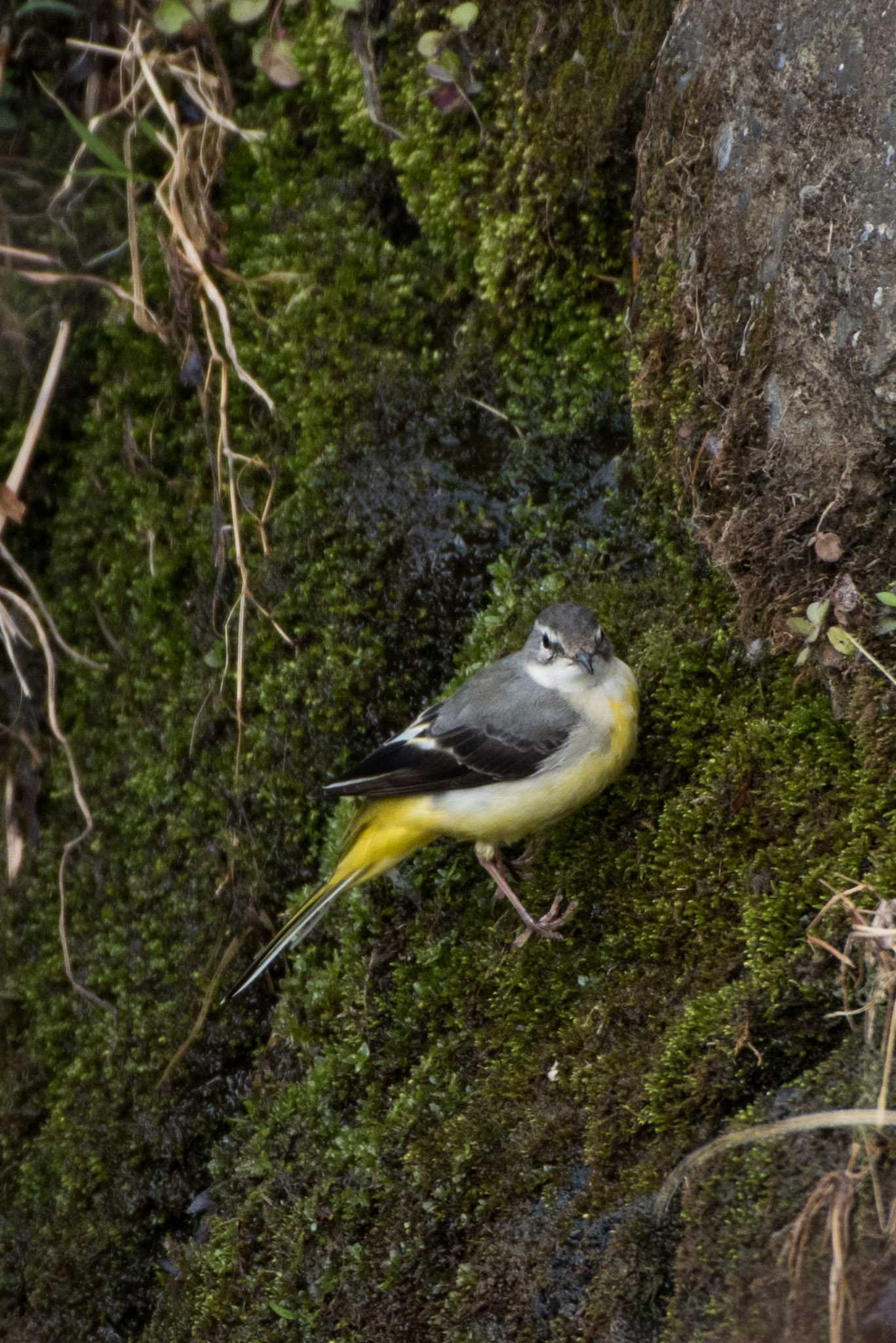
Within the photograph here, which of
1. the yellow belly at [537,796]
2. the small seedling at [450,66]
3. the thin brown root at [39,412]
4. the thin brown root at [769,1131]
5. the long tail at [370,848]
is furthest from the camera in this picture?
the thin brown root at [39,412]

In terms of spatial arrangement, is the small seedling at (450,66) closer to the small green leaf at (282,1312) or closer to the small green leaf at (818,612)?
the small green leaf at (818,612)

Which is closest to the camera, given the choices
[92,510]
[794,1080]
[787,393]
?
[794,1080]

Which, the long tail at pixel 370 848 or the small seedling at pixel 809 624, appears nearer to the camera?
the small seedling at pixel 809 624

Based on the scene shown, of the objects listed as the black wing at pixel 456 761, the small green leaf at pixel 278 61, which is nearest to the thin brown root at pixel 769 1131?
the black wing at pixel 456 761

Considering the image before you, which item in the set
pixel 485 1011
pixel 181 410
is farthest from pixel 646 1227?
pixel 181 410

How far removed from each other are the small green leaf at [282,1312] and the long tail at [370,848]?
1213 millimetres

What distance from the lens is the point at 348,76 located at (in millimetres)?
5277

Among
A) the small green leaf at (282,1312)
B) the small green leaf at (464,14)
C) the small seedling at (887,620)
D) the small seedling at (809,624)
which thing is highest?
the small green leaf at (464,14)

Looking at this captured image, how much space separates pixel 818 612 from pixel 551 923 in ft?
4.42

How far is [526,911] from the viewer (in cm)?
430

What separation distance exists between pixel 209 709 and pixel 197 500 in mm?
937

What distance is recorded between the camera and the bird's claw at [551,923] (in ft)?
13.5

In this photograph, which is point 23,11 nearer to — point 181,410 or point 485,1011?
point 181,410

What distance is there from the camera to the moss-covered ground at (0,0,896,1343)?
3607 millimetres
